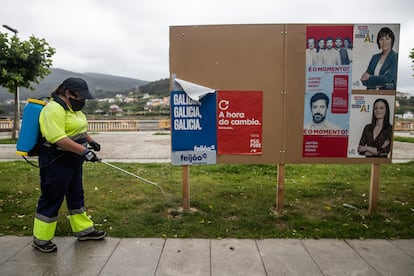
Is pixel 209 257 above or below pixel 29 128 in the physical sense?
below

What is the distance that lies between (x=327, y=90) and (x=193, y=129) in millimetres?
1949

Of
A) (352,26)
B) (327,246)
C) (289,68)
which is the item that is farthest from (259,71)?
(327,246)

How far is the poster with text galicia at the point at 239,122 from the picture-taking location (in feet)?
15.5

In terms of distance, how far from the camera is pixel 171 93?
4688 millimetres

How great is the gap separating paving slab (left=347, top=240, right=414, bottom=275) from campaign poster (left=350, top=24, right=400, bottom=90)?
6.85 feet

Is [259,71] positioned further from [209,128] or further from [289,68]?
[209,128]

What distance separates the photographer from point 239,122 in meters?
4.78

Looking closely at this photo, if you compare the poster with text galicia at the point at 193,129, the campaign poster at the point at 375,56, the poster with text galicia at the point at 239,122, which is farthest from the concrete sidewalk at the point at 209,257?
the campaign poster at the point at 375,56

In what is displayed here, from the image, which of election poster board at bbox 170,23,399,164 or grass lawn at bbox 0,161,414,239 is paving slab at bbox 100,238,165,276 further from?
election poster board at bbox 170,23,399,164

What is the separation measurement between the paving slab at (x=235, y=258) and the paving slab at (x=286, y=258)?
0.28 ft

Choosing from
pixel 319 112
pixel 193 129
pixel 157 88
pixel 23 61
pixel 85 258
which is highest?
pixel 157 88

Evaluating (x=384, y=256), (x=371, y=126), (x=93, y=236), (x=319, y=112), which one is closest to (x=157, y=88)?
(x=319, y=112)

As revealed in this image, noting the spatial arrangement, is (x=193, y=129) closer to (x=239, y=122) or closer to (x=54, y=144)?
(x=239, y=122)

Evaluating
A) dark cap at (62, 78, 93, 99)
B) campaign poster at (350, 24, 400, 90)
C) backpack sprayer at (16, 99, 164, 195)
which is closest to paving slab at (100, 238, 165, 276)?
backpack sprayer at (16, 99, 164, 195)
